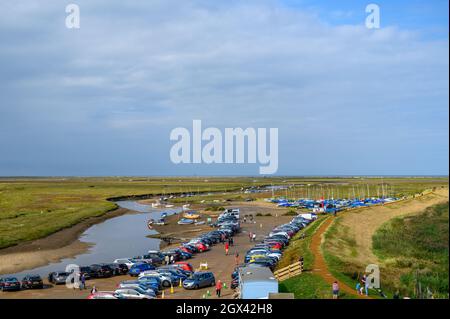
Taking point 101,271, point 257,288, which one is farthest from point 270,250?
point 257,288

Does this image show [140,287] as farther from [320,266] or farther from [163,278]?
[320,266]

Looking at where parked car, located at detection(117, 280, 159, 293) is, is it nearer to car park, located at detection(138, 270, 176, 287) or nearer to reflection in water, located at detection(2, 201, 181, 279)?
car park, located at detection(138, 270, 176, 287)

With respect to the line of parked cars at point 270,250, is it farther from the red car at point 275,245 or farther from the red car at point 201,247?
the red car at point 201,247

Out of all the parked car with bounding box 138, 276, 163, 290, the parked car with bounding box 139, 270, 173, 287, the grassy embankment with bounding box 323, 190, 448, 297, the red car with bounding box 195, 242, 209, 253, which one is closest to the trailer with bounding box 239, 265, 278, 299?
the grassy embankment with bounding box 323, 190, 448, 297

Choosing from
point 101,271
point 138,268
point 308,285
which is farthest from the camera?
point 138,268

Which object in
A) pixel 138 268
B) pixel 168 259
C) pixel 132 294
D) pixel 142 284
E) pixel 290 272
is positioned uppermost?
pixel 290 272

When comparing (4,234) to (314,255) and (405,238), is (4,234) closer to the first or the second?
(314,255)

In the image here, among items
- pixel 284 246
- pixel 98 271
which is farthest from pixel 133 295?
pixel 284 246
